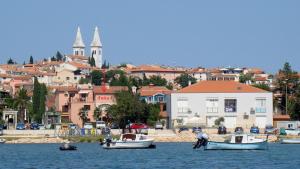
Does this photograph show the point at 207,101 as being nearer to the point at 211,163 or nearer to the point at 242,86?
the point at 242,86

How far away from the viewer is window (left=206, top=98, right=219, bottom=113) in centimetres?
11762

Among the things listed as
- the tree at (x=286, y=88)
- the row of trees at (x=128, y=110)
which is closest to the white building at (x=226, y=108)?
the row of trees at (x=128, y=110)

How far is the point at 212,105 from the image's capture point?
387ft

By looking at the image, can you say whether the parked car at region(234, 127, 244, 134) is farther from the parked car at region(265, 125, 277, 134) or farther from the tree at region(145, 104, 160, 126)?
the tree at region(145, 104, 160, 126)

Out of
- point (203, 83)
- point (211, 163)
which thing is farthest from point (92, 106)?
point (211, 163)

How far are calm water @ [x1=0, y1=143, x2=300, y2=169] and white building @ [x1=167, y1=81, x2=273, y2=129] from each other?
95.2 ft

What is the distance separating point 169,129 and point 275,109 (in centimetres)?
2432

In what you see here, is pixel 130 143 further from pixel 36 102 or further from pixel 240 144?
pixel 36 102

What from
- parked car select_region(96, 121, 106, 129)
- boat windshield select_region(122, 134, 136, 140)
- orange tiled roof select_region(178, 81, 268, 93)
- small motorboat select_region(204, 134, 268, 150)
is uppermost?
orange tiled roof select_region(178, 81, 268, 93)

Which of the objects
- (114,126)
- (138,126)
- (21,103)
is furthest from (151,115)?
(21,103)

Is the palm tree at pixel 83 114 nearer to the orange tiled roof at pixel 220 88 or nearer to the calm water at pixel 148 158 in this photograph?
the orange tiled roof at pixel 220 88

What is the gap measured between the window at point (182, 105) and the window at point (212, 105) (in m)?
2.32

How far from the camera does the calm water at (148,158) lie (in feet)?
215

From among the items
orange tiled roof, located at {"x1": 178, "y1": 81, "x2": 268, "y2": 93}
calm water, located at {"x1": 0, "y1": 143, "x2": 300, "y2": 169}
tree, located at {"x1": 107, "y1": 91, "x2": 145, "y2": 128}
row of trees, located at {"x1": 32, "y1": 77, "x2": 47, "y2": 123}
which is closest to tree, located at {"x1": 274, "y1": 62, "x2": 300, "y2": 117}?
orange tiled roof, located at {"x1": 178, "y1": 81, "x2": 268, "y2": 93}
